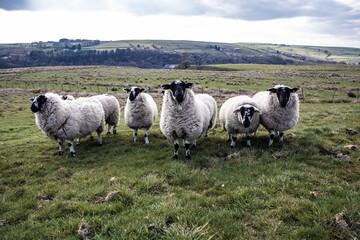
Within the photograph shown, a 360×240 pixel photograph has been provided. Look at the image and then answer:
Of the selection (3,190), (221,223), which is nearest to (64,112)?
(3,190)

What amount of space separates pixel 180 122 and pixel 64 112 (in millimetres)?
5138

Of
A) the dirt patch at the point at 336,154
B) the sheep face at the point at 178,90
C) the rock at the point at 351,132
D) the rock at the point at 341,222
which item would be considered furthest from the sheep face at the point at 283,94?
the rock at the point at 341,222

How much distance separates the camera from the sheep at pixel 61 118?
27.7 ft

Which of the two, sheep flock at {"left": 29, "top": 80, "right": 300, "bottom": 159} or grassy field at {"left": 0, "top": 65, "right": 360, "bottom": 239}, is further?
sheep flock at {"left": 29, "top": 80, "right": 300, "bottom": 159}

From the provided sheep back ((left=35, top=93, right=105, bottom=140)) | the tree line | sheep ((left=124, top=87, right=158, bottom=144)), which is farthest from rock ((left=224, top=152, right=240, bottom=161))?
the tree line

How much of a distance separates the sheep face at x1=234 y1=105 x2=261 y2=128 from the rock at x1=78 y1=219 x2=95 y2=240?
6.02m

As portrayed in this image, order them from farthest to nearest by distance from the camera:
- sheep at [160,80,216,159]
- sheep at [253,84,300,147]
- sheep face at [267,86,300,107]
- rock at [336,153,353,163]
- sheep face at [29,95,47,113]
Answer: sheep at [253,84,300,147], sheep face at [29,95,47,113], sheep face at [267,86,300,107], sheep at [160,80,216,159], rock at [336,153,353,163]

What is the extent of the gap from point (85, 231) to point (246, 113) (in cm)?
631

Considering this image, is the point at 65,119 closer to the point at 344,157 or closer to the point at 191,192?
the point at 191,192

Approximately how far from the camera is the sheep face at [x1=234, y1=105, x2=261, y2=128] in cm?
769

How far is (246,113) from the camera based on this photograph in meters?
7.74

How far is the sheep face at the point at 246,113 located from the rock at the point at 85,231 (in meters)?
6.02

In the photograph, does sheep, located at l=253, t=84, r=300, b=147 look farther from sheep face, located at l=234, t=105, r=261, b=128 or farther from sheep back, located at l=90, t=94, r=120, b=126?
sheep back, located at l=90, t=94, r=120, b=126

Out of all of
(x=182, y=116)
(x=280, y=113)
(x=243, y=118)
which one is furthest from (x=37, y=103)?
(x=280, y=113)
